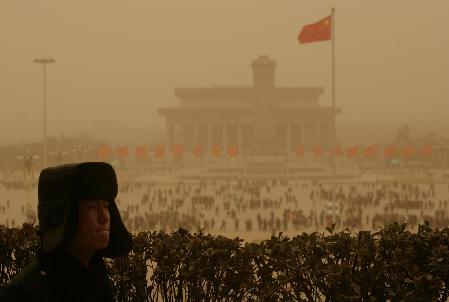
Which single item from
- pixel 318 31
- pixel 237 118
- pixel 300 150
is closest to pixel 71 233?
pixel 318 31

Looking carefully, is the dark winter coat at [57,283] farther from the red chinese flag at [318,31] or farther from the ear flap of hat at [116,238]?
the red chinese flag at [318,31]

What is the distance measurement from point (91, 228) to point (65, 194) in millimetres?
194

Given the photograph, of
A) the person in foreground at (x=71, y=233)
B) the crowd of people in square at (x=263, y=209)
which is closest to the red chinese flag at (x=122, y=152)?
the crowd of people in square at (x=263, y=209)

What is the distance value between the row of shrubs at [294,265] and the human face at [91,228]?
2.55 metres

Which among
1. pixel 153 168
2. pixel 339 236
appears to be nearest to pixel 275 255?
pixel 339 236

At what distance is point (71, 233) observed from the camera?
2.55 m

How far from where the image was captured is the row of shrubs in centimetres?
522

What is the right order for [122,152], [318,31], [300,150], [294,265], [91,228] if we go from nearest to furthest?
[91,228] → [294,265] → [318,31] → [122,152] → [300,150]

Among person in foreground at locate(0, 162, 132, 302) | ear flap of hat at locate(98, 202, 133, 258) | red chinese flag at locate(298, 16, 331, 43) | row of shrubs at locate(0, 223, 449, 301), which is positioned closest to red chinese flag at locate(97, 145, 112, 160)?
red chinese flag at locate(298, 16, 331, 43)

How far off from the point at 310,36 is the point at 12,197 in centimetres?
1966

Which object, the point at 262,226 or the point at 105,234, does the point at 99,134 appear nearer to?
the point at 262,226

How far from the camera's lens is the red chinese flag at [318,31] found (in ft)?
96.6

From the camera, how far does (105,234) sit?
106 inches

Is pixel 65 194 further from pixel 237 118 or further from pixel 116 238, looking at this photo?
pixel 237 118
